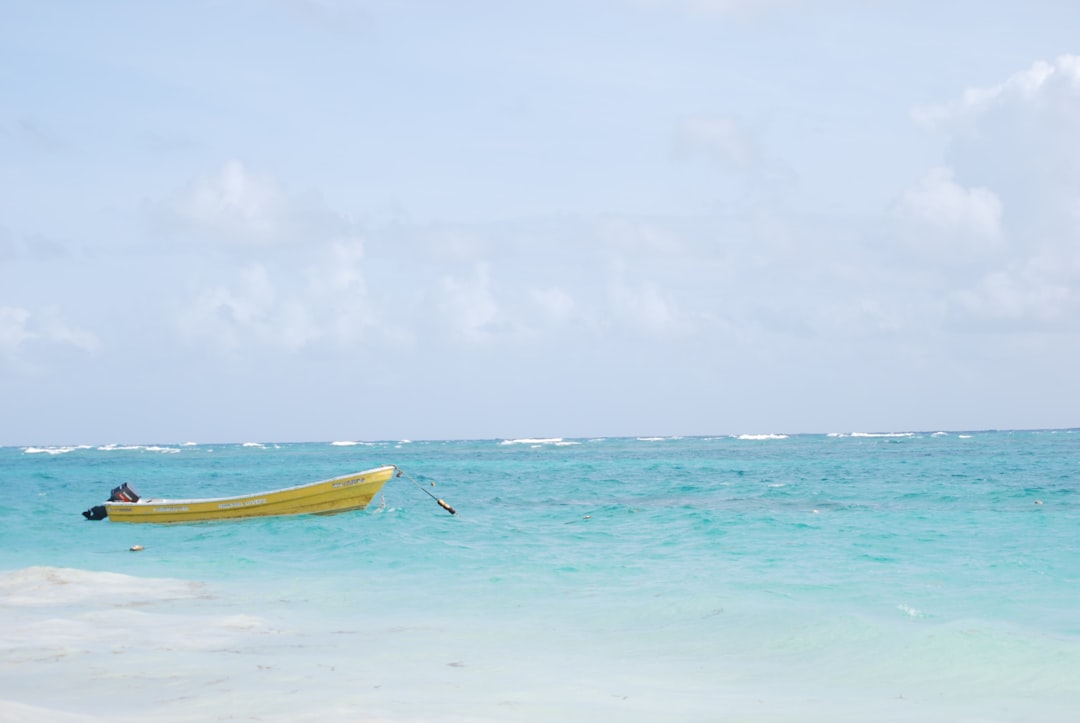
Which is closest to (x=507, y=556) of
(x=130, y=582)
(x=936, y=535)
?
(x=130, y=582)

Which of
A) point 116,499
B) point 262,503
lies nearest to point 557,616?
point 262,503

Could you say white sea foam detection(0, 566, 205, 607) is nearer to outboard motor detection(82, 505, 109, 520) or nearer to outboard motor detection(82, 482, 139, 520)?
outboard motor detection(82, 482, 139, 520)

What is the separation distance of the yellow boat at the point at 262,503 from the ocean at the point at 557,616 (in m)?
0.68

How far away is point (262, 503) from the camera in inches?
1006

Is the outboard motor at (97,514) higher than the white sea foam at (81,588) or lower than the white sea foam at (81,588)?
lower

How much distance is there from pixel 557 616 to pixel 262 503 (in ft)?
49.9

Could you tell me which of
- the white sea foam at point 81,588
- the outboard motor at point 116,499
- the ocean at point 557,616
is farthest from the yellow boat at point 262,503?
the white sea foam at point 81,588

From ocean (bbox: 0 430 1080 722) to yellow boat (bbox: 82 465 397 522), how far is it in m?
0.68

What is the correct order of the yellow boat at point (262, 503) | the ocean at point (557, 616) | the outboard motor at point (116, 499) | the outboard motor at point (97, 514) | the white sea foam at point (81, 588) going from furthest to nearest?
the outboard motor at point (97, 514) → the outboard motor at point (116, 499) → the yellow boat at point (262, 503) → the white sea foam at point (81, 588) → the ocean at point (557, 616)

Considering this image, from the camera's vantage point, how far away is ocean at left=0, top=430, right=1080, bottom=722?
8.30 m

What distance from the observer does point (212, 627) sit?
37.4 ft

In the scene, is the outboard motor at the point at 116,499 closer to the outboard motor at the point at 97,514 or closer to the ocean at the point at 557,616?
the outboard motor at the point at 97,514

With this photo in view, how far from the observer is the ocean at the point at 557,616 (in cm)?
830

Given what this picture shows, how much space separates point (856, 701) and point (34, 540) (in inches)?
781
